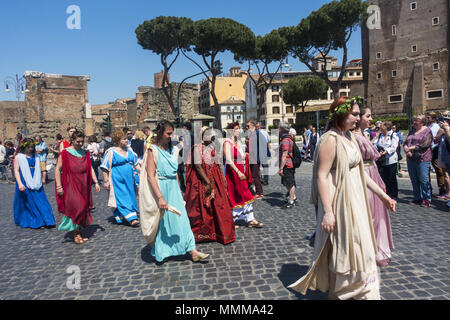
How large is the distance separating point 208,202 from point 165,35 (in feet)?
101

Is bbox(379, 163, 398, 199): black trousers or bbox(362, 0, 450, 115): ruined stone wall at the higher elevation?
bbox(362, 0, 450, 115): ruined stone wall

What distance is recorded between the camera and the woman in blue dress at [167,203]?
388 cm

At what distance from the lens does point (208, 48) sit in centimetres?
2914

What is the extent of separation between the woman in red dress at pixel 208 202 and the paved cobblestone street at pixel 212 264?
20 centimetres

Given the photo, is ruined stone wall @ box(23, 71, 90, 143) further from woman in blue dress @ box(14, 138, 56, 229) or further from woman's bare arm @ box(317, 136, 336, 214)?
woman's bare arm @ box(317, 136, 336, 214)

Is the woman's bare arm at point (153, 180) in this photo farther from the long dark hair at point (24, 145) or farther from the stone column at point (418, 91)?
the stone column at point (418, 91)

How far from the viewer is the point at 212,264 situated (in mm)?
3939

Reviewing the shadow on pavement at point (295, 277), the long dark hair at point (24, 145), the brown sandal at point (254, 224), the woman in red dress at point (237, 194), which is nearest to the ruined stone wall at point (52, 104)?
the long dark hair at point (24, 145)

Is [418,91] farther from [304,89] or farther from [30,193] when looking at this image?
[30,193]

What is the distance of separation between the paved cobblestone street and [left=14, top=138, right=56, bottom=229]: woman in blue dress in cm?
24

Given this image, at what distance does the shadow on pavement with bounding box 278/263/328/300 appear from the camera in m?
3.01

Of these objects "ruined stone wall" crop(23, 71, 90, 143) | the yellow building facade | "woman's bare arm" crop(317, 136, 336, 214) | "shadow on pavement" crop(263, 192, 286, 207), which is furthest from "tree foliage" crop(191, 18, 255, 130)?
the yellow building facade

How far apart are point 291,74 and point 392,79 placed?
2944 centimetres

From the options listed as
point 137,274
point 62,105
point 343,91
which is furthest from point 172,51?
point 343,91
